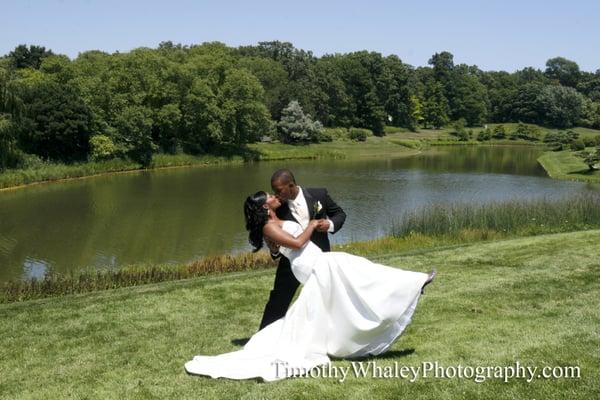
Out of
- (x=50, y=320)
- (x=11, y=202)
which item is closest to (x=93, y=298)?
(x=50, y=320)

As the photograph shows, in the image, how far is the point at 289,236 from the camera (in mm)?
6223

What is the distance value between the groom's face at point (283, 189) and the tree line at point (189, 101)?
36.1 meters

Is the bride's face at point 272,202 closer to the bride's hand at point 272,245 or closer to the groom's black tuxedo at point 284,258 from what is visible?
the groom's black tuxedo at point 284,258

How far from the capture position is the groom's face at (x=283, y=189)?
6.33 m

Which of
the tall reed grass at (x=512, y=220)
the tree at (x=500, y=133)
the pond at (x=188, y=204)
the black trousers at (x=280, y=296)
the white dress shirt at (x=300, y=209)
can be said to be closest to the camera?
the white dress shirt at (x=300, y=209)

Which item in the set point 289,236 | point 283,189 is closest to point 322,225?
point 289,236

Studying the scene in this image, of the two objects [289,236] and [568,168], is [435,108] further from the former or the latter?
[289,236]

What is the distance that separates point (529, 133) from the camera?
321ft

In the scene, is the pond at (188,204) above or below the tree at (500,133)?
below

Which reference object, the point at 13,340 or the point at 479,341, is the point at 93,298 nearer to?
the point at 13,340

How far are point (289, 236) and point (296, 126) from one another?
66.5 meters

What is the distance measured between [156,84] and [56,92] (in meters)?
11.1

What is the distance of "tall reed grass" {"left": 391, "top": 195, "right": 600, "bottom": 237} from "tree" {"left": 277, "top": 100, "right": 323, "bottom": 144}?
52.0 metres

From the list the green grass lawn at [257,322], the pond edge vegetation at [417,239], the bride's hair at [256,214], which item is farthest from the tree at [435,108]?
the bride's hair at [256,214]
